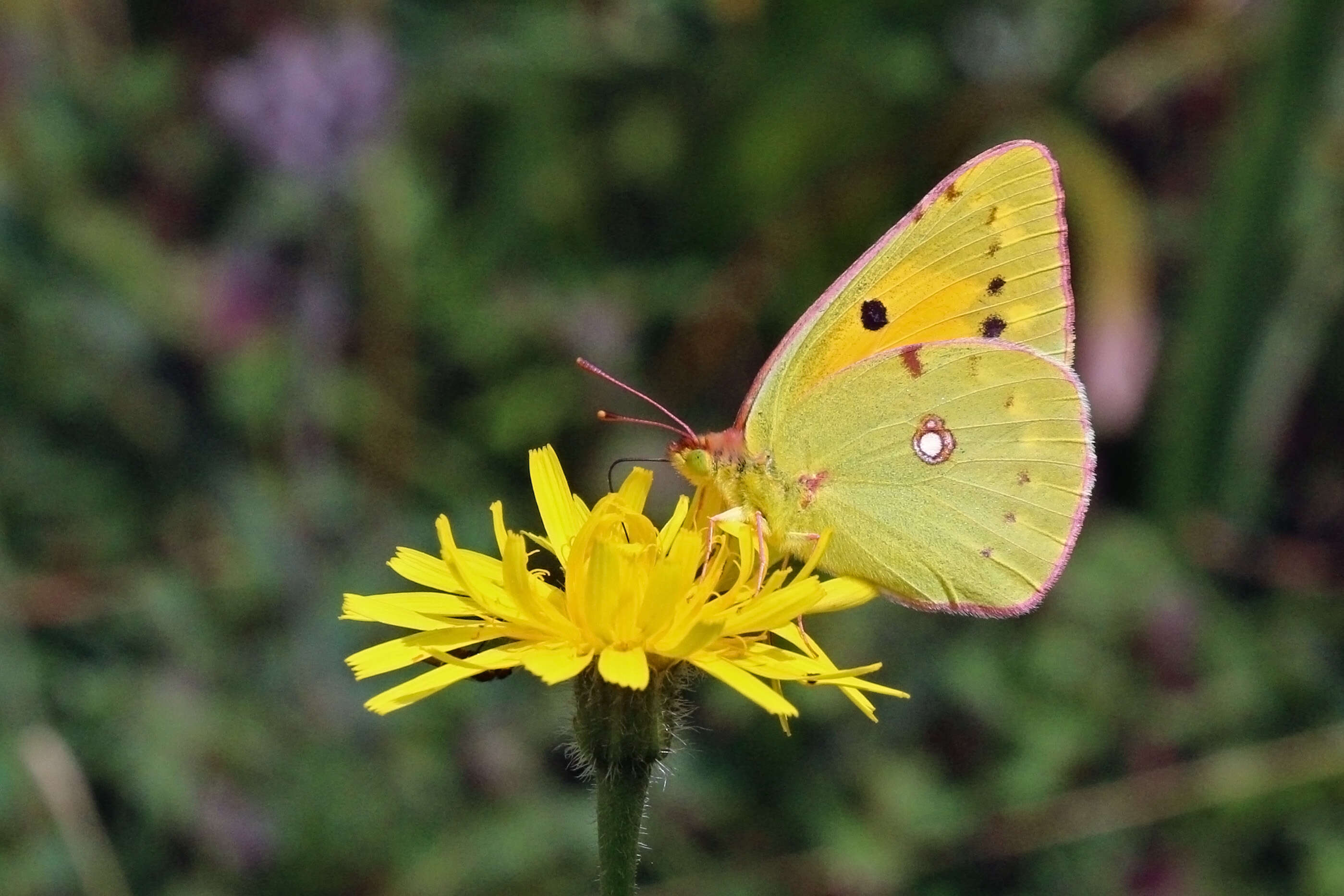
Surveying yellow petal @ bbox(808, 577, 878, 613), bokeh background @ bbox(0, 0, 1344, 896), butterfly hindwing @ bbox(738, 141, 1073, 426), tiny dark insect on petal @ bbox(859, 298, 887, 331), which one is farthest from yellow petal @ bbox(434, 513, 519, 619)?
bokeh background @ bbox(0, 0, 1344, 896)

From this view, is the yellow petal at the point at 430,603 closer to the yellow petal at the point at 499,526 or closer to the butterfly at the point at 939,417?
the yellow petal at the point at 499,526

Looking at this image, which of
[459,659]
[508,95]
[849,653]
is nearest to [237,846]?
[849,653]

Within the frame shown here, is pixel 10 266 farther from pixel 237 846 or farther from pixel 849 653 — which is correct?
pixel 849 653

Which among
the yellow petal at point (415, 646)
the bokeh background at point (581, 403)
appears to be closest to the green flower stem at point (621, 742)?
the yellow petal at point (415, 646)

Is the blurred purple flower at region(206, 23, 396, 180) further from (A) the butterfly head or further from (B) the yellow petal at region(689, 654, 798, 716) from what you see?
(B) the yellow petal at region(689, 654, 798, 716)

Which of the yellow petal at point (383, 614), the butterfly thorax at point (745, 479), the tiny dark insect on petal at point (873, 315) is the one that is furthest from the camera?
the tiny dark insect on petal at point (873, 315)
